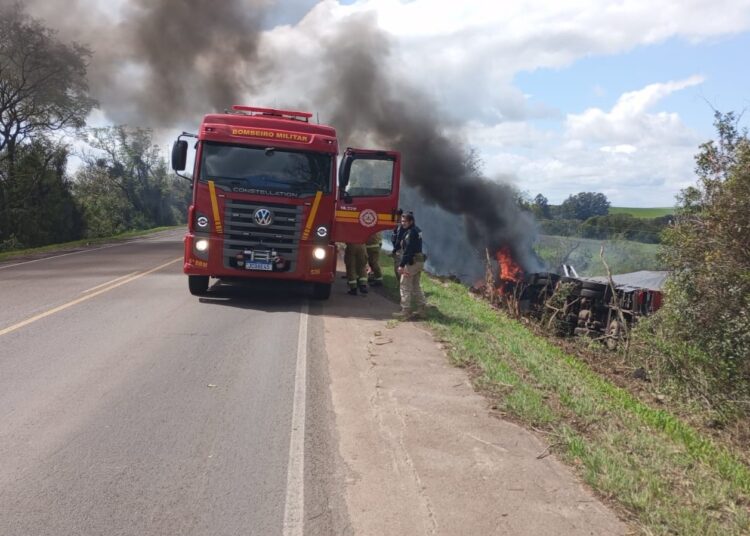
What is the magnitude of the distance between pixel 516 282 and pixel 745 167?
1118cm

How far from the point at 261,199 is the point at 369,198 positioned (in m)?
2.51

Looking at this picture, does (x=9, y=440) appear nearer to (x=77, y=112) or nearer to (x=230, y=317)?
(x=230, y=317)

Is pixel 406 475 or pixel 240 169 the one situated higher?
pixel 240 169

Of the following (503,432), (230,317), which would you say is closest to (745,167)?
(503,432)

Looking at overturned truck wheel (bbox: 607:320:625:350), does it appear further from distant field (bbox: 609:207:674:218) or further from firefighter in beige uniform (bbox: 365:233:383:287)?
distant field (bbox: 609:207:674:218)

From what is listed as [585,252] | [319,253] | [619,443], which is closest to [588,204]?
[585,252]

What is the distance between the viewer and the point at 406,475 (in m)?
4.44

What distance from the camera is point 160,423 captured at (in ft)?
16.9

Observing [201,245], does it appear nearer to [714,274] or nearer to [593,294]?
[714,274]

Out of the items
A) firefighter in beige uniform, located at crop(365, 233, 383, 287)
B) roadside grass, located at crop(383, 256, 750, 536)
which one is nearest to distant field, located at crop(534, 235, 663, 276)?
firefighter in beige uniform, located at crop(365, 233, 383, 287)

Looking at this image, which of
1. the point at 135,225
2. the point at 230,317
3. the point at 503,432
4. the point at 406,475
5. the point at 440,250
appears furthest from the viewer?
the point at 135,225

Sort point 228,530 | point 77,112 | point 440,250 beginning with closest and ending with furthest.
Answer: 1. point 228,530
2. point 440,250
3. point 77,112

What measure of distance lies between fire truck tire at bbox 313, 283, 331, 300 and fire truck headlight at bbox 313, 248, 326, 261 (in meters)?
→ 0.69

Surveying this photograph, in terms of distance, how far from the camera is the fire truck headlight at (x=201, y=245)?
36.2ft
